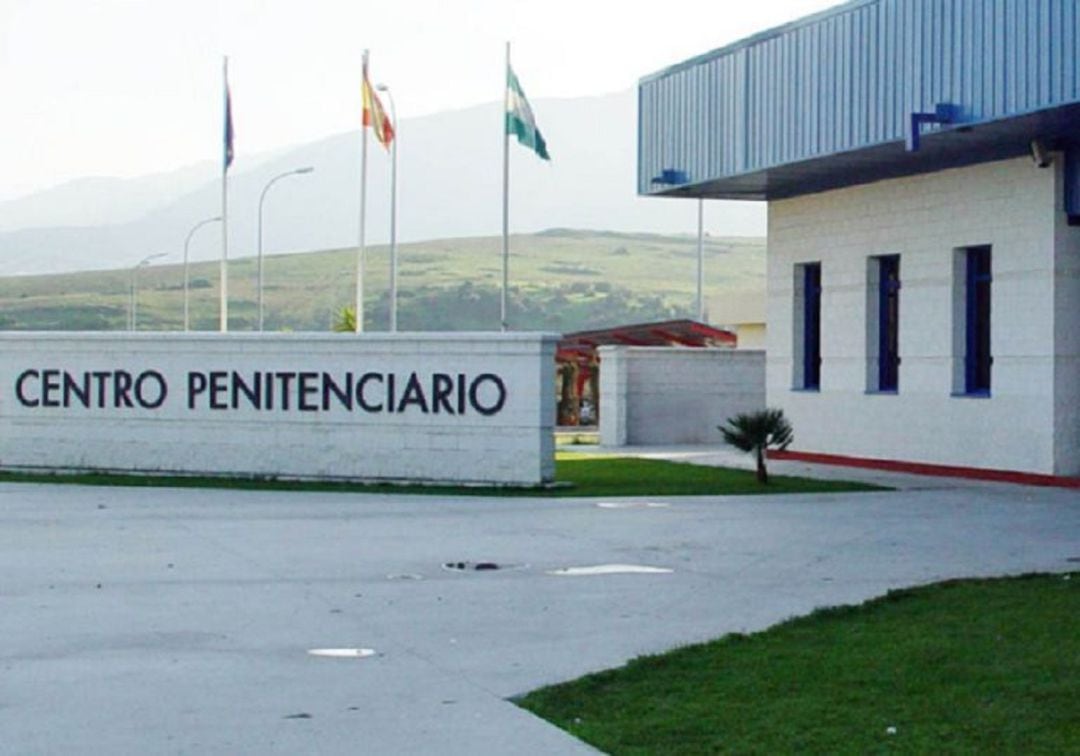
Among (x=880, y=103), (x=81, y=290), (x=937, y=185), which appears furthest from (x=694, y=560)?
(x=81, y=290)

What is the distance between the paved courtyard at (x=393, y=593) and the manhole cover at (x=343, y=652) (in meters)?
0.09

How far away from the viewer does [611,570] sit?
54.7 ft

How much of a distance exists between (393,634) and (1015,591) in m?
4.90

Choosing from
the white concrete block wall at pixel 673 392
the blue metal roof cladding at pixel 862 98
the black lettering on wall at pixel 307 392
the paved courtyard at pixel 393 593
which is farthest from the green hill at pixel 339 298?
the paved courtyard at pixel 393 593

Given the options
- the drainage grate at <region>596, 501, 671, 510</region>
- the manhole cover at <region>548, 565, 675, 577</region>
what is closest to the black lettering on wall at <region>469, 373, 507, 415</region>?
the drainage grate at <region>596, 501, 671, 510</region>

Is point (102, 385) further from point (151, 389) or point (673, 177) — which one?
point (673, 177)

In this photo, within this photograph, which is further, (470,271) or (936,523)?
(470,271)

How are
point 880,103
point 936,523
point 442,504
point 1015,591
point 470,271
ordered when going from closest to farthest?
point 1015,591 → point 936,523 → point 442,504 → point 880,103 → point 470,271

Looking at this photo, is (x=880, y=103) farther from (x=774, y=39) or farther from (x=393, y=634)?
(x=393, y=634)

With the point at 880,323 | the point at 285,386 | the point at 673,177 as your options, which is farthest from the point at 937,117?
the point at 285,386

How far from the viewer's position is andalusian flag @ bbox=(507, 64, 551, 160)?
4525cm

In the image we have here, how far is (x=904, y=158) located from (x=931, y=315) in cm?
261

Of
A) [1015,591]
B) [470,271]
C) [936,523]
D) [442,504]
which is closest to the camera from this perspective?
[1015,591]

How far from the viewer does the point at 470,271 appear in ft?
608
